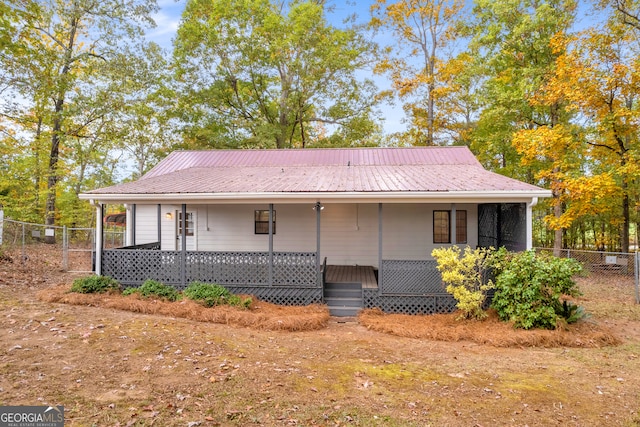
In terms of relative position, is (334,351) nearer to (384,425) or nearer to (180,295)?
A: (384,425)

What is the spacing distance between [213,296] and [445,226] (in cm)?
779

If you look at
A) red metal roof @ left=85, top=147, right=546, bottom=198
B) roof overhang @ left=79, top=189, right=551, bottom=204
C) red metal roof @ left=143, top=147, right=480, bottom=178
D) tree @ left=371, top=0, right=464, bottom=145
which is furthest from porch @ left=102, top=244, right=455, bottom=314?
tree @ left=371, top=0, right=464, bottom=145

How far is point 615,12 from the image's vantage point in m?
13.4

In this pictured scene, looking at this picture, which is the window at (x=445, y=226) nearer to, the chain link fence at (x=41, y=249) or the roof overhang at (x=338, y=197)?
the roof overhang at (x=338, y=197)

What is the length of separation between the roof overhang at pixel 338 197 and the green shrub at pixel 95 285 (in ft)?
6.92

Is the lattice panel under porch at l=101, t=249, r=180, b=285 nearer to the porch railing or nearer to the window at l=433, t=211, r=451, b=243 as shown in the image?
the porch railing

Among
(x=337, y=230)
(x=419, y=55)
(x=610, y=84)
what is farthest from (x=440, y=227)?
(x=419, y=55)

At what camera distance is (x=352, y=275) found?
35.0 feet

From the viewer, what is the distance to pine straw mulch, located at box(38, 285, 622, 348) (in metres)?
6.81

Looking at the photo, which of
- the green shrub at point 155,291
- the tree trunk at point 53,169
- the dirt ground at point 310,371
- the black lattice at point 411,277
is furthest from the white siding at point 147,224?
the tree trunk at point 53,169

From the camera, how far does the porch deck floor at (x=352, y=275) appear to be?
32.1 feet

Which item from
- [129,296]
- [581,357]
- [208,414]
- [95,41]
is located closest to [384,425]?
[208,414]

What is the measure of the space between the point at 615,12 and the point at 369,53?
13.3m

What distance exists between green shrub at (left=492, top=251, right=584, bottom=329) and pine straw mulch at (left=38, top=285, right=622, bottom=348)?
0.23 meters
